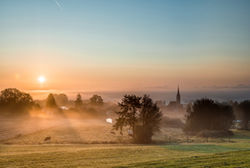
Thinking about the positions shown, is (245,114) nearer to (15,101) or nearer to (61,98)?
(15,101)

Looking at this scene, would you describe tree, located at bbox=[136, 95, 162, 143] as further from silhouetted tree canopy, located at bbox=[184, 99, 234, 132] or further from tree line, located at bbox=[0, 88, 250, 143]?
silhouetted tree canopy, located at bbox=[184, 99, 234, 132]

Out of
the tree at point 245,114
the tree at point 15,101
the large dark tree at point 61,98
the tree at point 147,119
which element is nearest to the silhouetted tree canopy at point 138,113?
the tree at point 147,119

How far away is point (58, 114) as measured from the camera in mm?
113688

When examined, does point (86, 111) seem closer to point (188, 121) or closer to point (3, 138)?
point (188, 121)

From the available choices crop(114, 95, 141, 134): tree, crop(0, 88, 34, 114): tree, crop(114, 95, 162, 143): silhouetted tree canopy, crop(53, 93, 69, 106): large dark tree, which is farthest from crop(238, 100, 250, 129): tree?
crop(53, 93, 69, 106): large dark tree

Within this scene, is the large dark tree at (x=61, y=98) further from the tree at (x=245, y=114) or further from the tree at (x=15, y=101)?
the tree at (x=245, y=114)

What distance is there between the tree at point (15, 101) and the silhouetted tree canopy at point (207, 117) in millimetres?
69709

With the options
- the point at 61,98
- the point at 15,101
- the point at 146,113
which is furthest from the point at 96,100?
the point at 146,113

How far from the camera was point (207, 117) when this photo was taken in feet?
258

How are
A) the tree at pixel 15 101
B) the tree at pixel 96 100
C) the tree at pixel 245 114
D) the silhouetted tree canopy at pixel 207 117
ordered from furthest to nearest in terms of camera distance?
the tree at pixel 96 100 < the tree at pixel 15 101 < the tree at pixel 245 114 < the silhouetted tree canopy at pixel 207 117

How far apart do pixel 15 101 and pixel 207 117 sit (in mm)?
79952

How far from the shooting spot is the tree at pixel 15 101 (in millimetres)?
98188

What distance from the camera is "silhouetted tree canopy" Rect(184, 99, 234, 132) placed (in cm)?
7738

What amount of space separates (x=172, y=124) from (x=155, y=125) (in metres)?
47.8
